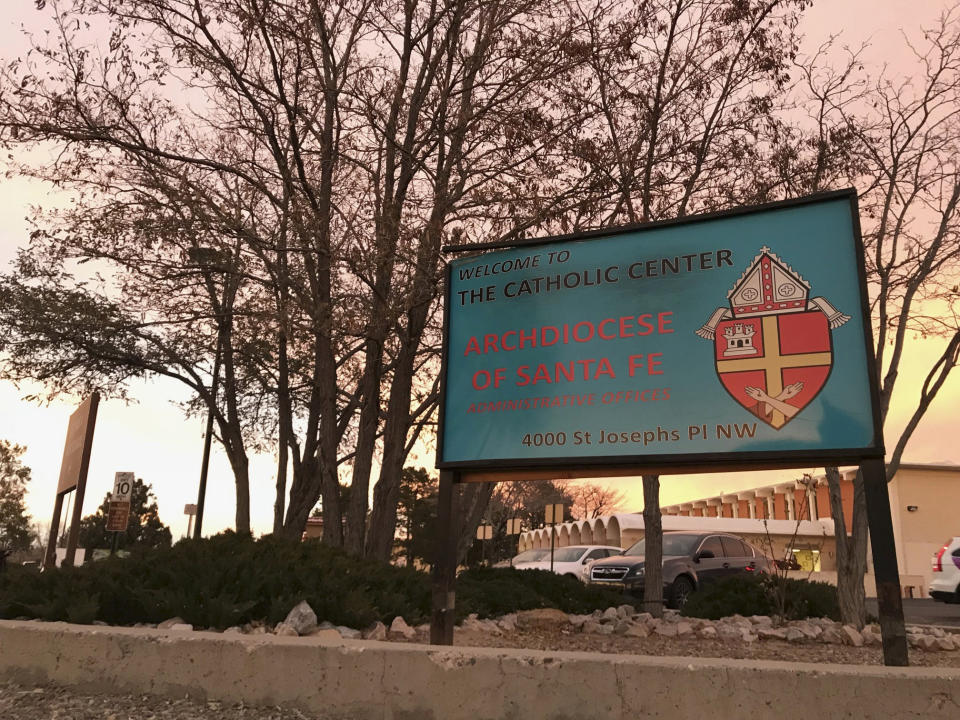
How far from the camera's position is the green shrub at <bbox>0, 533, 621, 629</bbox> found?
646cm

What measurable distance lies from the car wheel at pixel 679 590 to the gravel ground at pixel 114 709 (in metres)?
13.6

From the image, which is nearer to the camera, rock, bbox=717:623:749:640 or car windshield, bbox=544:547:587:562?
rock, bbox=717:623:749:640

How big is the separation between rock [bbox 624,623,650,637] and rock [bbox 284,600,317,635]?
4.43 metres

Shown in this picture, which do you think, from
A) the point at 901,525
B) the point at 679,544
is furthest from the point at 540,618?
the point at 901,525

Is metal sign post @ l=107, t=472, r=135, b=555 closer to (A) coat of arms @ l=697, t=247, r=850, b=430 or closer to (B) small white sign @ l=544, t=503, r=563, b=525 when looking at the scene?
(B) small white sign @ l=544, t=503, r=563, b=525

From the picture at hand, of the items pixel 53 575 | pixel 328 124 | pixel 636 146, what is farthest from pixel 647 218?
pixel 53 575

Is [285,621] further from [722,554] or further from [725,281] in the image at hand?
[722,554]

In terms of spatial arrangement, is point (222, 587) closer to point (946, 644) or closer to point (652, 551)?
point (652, 551)

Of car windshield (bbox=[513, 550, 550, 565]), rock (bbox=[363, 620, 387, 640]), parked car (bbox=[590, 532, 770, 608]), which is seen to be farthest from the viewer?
car windshield (bbox=[513, 550, 550, 565])

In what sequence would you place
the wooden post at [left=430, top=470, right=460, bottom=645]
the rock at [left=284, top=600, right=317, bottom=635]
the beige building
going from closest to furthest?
1. the wooden post at [left=430, top=470, right=460, bottom=645]
2. the rock at [left=284, top=600, right=317, bottom=635]
3. the beige building

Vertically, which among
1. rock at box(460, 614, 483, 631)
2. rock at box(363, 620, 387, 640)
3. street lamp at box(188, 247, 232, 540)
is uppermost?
street lamp at box(188, 247, 232, 540)

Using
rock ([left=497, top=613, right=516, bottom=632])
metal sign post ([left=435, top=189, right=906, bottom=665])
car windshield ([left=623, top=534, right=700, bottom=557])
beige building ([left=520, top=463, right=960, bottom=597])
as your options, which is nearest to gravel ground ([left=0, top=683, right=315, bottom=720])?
metal sign post ([left=435, top=189, right=906, bottom=665])

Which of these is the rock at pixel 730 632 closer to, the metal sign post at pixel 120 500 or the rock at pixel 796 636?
the rock at pixel 796 636

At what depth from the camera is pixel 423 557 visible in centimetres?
5094
